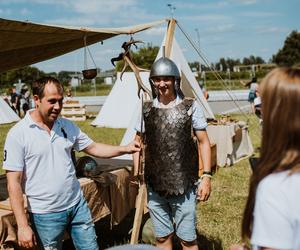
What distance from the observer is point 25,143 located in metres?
2.62

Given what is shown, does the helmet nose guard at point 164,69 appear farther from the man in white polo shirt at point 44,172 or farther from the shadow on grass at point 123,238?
the shadow on grass at point 123,238

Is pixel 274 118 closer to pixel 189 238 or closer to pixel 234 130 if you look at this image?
pixel 189 238

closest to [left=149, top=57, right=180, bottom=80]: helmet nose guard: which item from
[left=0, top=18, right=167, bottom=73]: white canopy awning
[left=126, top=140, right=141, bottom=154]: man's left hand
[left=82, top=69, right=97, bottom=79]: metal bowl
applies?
[left=126, top=140, right=141, bottom=154]: man's left hand

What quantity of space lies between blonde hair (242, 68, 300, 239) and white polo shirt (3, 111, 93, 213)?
1.53 m

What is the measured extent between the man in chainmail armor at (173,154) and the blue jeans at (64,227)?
0.56 m

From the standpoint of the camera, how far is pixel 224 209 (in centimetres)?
577

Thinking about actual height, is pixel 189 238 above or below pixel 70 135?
below

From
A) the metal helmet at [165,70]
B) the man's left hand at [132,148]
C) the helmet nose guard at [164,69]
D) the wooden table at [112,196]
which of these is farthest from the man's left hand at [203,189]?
the wooden table at [112,196]

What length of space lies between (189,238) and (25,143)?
136 centimetres

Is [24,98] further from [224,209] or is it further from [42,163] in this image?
[42,163]

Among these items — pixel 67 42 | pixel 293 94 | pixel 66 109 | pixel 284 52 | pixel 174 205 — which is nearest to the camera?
pixel 293 94

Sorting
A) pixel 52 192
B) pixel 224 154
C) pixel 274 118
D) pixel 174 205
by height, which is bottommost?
pixel 224 154

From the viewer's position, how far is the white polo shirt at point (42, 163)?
2.61 m

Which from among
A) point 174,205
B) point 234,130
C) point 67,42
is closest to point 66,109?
point 234,130
